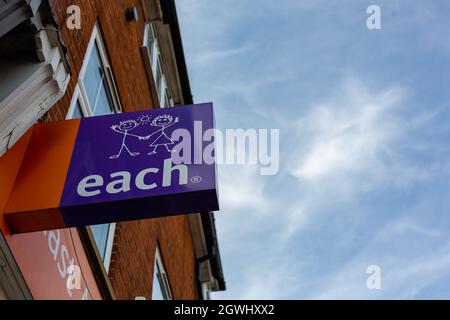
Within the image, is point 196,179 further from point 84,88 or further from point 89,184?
point 84,88

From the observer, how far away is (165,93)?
44.0 feet

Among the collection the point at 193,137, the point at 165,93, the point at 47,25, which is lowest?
the point at 193,137

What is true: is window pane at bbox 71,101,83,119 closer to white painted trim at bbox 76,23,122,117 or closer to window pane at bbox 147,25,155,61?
white painted trim at bbox 76,23,122,117

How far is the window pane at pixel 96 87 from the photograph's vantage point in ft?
24.5

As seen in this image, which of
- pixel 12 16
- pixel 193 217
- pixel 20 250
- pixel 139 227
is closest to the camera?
pixel 12 16

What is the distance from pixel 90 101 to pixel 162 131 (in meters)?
3.18

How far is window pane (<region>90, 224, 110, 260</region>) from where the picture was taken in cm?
731

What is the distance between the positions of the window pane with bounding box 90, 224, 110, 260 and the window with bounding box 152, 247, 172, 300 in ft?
10.3

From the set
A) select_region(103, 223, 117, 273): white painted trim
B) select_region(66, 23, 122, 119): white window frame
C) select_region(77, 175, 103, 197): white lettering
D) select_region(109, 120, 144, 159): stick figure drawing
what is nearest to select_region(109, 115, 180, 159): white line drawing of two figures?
select_region(109, 120, 144, 159): stick figure drawing

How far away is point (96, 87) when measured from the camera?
7797 mm

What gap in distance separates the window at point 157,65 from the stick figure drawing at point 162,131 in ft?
22.9
